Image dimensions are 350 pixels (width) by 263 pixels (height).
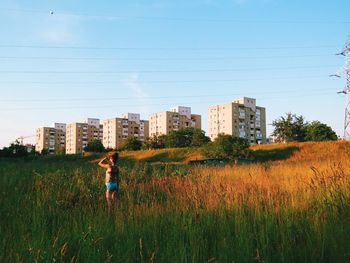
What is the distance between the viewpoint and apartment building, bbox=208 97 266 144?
124m

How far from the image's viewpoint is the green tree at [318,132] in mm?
68812

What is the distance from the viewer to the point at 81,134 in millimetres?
167250

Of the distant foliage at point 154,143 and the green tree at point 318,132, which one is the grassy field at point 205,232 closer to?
the green tree at point 318,132

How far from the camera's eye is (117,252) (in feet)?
10.2

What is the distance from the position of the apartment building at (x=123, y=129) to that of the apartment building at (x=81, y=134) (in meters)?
11.5

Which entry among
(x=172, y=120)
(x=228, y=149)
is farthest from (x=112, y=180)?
(x=172, y=120)

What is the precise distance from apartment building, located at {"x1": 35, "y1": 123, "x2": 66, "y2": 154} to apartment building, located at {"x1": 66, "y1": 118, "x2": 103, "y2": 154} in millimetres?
11113

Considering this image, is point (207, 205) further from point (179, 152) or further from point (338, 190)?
point (179, 152)

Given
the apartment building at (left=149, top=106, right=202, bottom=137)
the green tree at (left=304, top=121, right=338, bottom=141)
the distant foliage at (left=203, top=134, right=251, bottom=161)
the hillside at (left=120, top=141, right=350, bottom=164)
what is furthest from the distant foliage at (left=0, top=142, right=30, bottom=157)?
the apartment building at (left=149, top=106, right=202, bottom=137)

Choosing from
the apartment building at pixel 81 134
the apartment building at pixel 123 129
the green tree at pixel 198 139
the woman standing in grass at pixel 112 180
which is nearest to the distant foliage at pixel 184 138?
the green tree at pixel 198 139

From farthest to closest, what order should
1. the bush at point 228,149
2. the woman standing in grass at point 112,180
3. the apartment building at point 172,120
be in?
the apartment building at point 172,120
the bush at point 228,149
the woman standing in grass at point 112,180

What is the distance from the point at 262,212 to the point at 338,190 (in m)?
1.57

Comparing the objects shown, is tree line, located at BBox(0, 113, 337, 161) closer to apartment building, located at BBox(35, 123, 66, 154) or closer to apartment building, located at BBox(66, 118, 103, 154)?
apartment building, located at BBox(66, 118, 103, 154)

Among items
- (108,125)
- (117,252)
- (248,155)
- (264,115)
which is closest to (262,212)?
(117,252)
